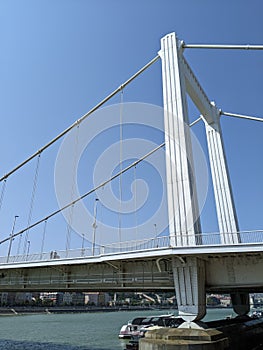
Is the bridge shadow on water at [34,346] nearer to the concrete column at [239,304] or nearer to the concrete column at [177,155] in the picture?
the concrete column at [239,304]

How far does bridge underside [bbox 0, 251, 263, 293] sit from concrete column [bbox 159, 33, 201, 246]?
176 centimetres

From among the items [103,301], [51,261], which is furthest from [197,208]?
[103,301]

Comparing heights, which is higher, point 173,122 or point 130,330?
point 173,122

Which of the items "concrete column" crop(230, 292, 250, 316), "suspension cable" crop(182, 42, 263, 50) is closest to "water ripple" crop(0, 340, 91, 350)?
"concrete column" crop(230, 292, 250, 316)

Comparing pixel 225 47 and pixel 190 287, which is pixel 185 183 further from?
pixel 225 47

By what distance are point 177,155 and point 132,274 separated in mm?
7542

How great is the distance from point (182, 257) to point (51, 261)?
9.65m

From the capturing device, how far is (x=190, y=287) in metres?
14.3

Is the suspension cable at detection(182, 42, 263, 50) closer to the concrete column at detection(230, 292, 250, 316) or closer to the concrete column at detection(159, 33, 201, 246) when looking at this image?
the concrete column at detection(159, 33, 201, 246)

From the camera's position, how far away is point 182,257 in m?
14.7

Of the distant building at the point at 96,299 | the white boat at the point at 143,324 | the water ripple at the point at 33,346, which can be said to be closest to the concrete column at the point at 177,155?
the water ripple at the point at 33,346

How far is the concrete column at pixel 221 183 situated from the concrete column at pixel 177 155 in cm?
758

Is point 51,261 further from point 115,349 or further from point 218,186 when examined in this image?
point 218,186

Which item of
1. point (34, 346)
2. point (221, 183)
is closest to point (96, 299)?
point (34, 346)
